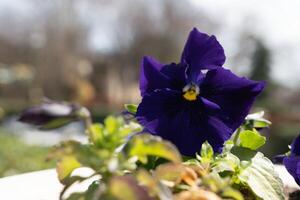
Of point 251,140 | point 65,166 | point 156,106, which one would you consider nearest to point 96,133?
point 65,166

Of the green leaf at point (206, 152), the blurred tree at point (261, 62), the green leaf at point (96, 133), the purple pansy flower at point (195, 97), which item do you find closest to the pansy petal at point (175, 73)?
the purple pansy flower at point (195, 97)

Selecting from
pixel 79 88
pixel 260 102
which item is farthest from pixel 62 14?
pixel 260 102

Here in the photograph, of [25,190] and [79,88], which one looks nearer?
[25,190]

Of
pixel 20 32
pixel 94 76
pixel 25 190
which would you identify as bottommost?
pixel 94 76

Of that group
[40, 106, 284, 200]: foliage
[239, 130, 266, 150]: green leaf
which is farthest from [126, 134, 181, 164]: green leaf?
[239, 130, 266, 150]: green leaf

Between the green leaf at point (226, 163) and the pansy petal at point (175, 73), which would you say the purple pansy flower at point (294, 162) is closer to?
the green leaf at point (226, 163)

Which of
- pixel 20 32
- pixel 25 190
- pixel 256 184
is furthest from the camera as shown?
pixel 20 32

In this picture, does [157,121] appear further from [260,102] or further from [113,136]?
[260,102]
